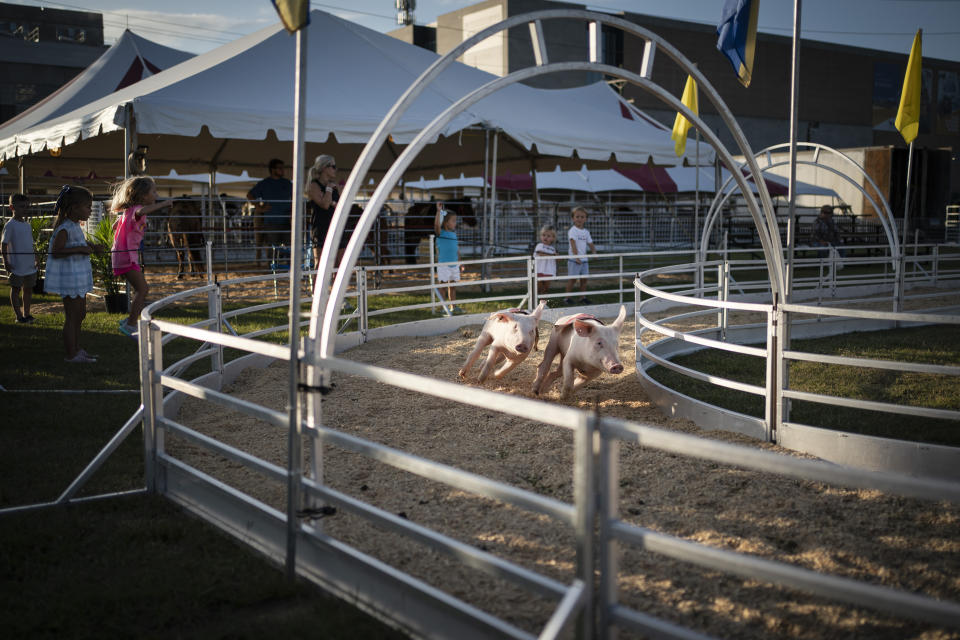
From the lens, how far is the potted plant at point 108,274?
1111 centimetres

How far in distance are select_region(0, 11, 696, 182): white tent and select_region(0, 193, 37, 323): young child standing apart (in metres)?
1.31

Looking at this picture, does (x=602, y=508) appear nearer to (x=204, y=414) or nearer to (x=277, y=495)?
(x=277, y=495)

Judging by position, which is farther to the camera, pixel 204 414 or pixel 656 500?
pixel 204 414

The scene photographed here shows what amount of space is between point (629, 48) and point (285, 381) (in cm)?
4057

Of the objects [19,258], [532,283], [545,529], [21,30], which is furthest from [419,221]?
[21,30]

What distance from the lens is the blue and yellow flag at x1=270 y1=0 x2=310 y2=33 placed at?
301 centimetres

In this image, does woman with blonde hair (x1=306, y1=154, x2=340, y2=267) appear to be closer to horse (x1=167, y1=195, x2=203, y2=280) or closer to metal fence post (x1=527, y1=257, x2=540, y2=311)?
metal fence post (x1=527, y1=257, x2=540, y2=311)

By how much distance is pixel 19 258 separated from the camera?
10.2m

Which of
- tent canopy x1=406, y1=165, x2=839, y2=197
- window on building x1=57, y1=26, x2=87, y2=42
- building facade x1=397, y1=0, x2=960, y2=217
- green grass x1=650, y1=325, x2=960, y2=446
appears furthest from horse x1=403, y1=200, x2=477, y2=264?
window on building x1=57, y1=26, x2=87, y2=42

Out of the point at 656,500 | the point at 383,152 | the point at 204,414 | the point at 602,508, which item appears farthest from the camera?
the point at 383,152

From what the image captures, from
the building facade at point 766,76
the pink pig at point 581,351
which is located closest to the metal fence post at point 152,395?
the pink pig at point 581,351

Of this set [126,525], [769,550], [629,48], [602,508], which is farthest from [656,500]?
[629,48]

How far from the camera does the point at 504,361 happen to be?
25.9ft

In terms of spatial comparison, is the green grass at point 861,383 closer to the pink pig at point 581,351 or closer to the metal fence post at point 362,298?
the pink pig at point 581,351
